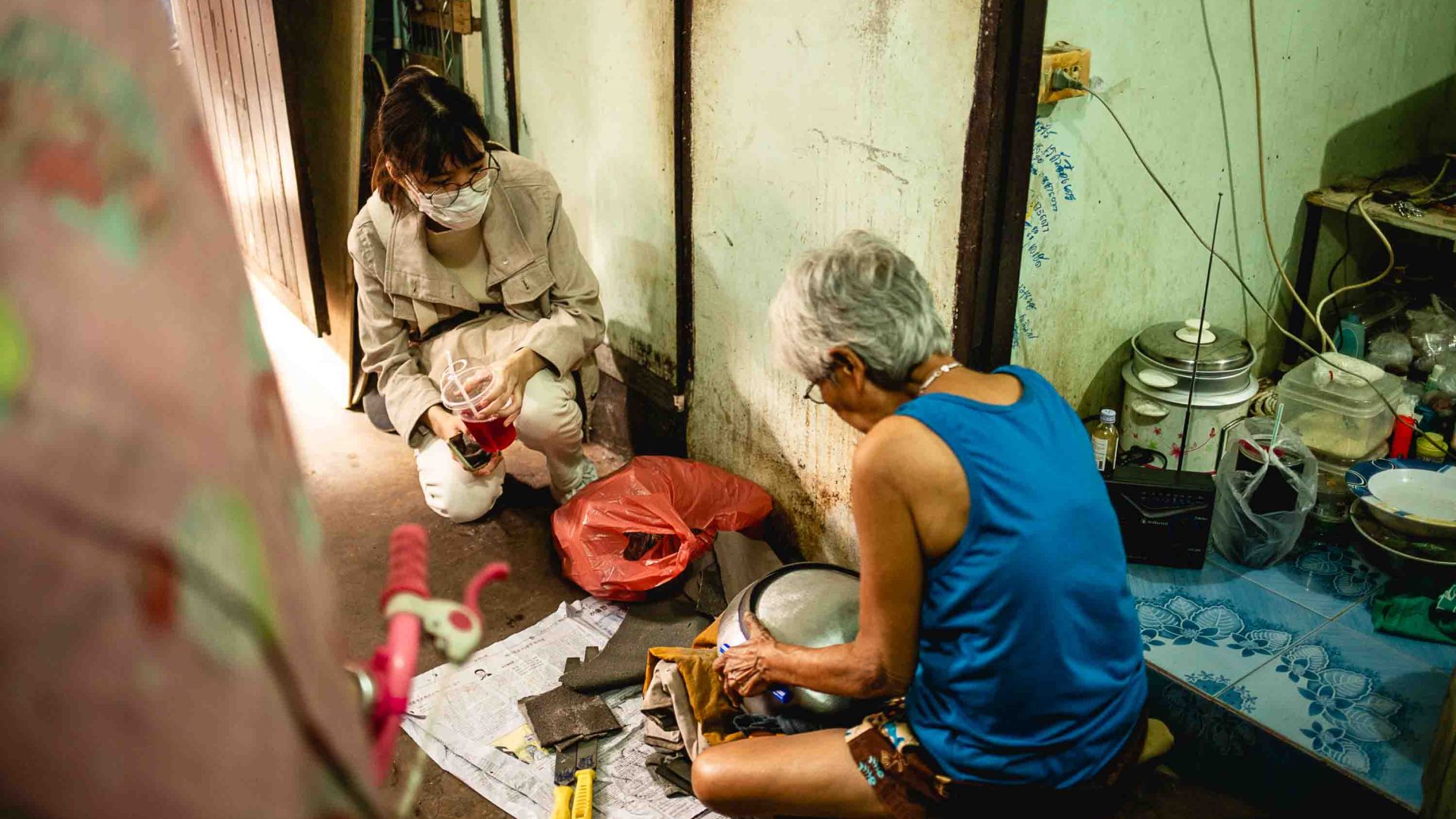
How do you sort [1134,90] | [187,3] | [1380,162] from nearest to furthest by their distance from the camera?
[1134,90] < [1380,162] < [187,3]

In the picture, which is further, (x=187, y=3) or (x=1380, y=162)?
(x=187, y=3)

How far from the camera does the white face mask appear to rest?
2838mm

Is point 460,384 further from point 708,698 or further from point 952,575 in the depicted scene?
point 952,575

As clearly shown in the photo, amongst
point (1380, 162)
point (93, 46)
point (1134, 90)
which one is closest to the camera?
point (93, 46)

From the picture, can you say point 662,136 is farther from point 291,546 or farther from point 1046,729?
point 291,546

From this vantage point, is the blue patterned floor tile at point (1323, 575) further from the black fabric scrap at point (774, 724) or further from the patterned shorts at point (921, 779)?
the black fabric scrap at point (774, 724)

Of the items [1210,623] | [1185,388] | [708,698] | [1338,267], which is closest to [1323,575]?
[1210,623]

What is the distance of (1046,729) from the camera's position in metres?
1.69

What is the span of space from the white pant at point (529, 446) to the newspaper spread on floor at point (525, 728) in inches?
21.1

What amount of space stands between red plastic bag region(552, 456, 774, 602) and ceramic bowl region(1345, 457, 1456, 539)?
157 cm

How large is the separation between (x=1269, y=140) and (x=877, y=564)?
7.41 feet

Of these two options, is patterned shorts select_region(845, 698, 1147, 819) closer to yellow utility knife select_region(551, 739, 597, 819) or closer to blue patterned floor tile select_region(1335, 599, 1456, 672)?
yellow utility knife select_region(551, 739, 597, 819)

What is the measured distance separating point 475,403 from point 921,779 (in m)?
1.60

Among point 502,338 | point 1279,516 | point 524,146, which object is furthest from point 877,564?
point 524,146
